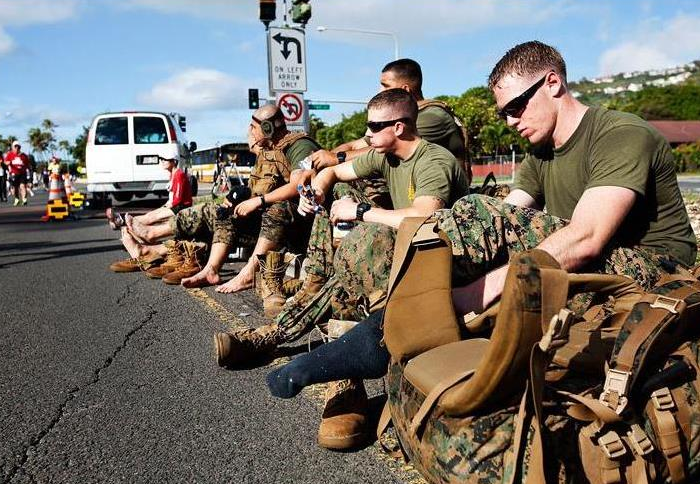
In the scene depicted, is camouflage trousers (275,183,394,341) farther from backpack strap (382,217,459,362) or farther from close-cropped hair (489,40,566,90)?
close-cropped hair (489,40,566,90)

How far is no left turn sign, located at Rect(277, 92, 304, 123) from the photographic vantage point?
10.9m

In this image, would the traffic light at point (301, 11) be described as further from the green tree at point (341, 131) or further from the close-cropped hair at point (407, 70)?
the green tree at point (341, 131)

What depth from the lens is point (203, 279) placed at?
21.0ft

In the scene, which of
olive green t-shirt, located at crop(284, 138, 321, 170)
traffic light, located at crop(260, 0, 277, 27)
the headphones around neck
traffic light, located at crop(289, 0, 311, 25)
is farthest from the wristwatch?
traffic light, located at crop(289, 0, 311, 25)

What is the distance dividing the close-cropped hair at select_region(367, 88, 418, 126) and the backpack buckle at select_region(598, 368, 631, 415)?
96.8 inches

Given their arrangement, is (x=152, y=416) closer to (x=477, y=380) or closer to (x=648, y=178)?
(x=477, y=380)

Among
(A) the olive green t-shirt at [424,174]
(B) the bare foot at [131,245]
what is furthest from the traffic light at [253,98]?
(A) the olive green t-shirt at [424,174]

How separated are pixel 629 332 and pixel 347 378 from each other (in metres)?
1.22

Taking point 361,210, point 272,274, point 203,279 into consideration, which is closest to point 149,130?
point 203,279

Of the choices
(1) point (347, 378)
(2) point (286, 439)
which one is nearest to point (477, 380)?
(1) point (347, 378)

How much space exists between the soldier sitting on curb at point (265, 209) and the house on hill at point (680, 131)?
85.4 metres

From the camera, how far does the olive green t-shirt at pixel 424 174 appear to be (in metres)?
3.80

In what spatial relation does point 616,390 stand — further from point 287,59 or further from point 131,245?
point 287,59

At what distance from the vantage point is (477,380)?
1.88 meters
